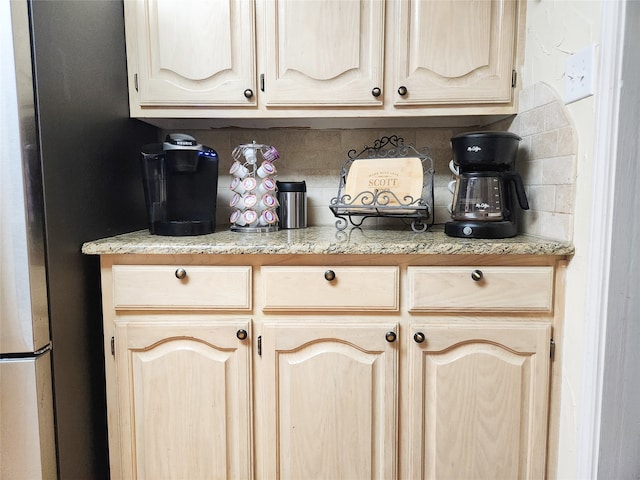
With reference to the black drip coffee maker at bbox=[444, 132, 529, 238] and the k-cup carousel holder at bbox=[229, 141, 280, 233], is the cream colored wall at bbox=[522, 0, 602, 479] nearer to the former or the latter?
the black drip coffee maker at bbox=[444, 132, 529, 238]

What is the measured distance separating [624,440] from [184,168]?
1.44m

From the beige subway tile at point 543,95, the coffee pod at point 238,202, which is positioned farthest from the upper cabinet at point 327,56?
the coffee pod at point 238,202

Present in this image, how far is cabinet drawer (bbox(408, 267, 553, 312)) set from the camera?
41.6 inches

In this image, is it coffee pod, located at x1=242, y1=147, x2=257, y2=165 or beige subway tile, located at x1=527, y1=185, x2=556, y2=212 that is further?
coffee pod, located at x1=242, y1=147, x2=257, y2=165

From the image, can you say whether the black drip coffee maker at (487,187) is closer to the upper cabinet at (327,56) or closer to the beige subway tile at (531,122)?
the beige subway tile at (531,122)

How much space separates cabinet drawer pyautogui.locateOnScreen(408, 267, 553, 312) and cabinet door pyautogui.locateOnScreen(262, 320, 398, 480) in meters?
0.15

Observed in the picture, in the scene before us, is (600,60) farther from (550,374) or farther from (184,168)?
(184,168)

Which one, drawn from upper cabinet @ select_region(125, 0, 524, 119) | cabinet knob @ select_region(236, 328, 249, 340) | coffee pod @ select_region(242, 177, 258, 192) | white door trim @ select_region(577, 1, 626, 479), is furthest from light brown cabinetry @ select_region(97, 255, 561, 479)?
upper cabinet @ select_region(125, 0, 524, 119)

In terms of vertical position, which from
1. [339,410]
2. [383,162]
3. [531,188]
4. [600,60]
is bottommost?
[339,410]

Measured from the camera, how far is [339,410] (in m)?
1.10

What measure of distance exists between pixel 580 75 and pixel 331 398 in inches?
43.3

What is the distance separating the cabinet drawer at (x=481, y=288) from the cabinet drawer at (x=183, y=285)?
50 centimetres

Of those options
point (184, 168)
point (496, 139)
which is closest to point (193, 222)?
point (184, 168)

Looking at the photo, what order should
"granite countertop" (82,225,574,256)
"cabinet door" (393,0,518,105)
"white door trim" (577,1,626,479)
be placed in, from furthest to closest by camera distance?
1. "cabinet door" (393,0,518,105)
2. "granite countertop" (82,225,574,256)
3. "white door trim" (577,1,626,479)
